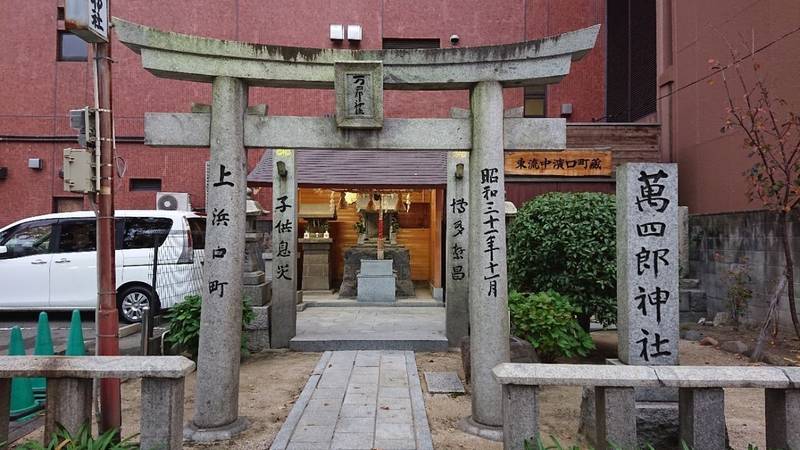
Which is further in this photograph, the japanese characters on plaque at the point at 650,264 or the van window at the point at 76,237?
the van window at the point at 76,237

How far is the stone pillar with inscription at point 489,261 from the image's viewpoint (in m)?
4.86

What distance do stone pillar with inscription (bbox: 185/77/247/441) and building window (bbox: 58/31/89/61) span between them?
13.4 metres

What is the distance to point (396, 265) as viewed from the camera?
1401 cm

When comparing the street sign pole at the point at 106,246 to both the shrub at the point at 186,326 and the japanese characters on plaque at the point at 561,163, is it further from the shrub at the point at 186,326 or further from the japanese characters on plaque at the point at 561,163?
the japanese characters on plaque at the point at 561,163

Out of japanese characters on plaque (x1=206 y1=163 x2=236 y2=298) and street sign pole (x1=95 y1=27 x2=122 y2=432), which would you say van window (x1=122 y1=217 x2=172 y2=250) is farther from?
japanese characters on plaque (x1=206 y1=163 x2=236 y2=298)

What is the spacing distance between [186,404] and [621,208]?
18.5 ft

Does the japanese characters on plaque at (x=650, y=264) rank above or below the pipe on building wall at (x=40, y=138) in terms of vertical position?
below

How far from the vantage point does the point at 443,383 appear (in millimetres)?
6328

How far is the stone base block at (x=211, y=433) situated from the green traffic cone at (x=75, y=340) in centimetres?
227

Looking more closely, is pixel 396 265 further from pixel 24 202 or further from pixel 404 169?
pixel 24 202

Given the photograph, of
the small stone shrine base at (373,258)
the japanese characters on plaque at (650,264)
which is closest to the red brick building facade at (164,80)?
the small stone shrine base at (373,258)

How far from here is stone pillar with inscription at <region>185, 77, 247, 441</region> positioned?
472 centimetres

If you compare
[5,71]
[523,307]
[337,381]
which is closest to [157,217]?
[337,381]

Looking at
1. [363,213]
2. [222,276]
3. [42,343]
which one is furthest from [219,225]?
[363,213]
